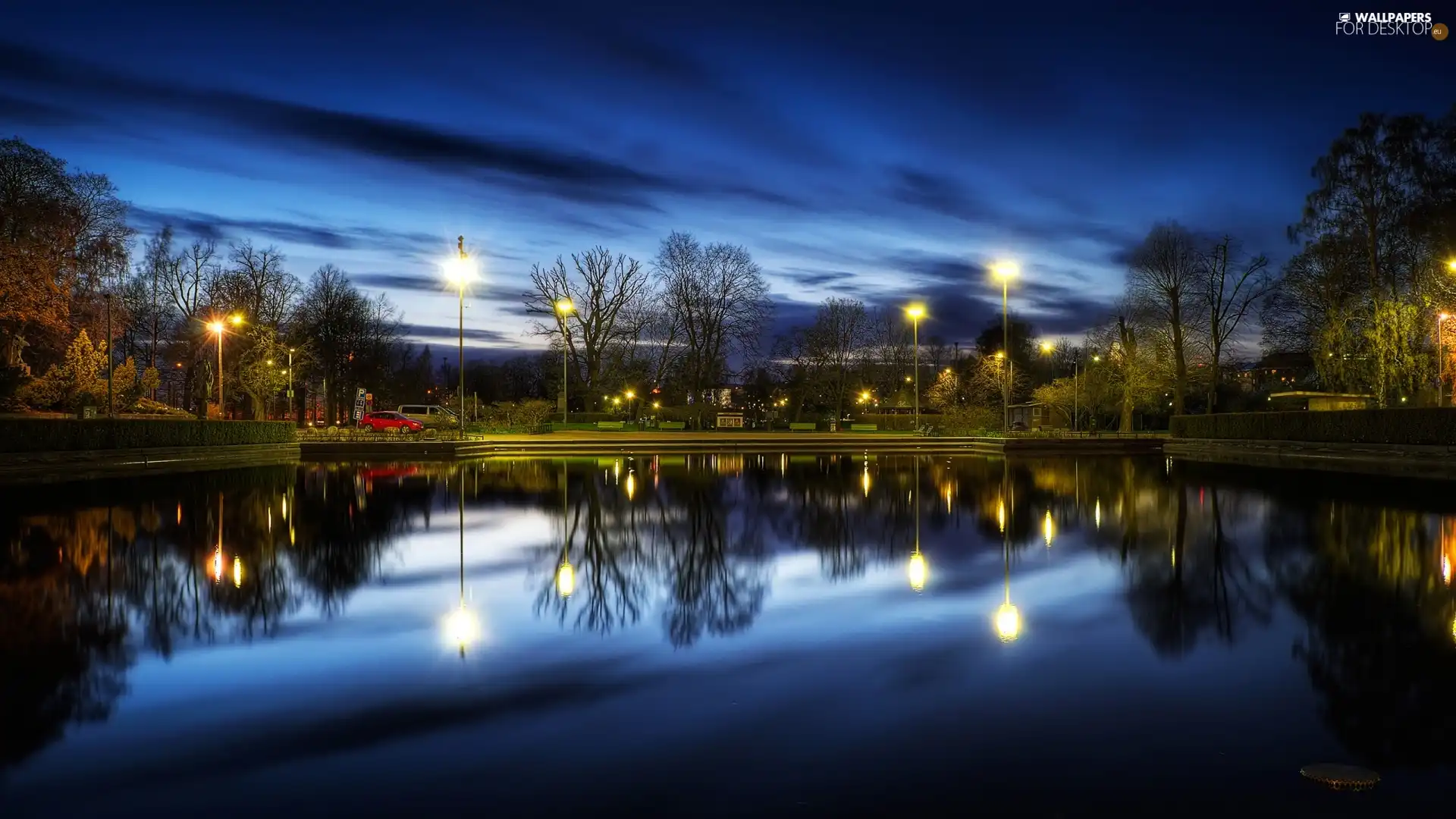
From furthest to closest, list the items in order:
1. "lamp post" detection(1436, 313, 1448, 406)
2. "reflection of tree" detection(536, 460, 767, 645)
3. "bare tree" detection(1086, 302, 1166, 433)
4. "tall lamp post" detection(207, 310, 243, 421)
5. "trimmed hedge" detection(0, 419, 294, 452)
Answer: "bare tree" detection(1086, 302, 1166, 433)
"tall lamp post" detection(207, 310, 243, 421)
"lamp post" detection(1436, 313, 1448, 406)
"trimmed hedge" detection(0, 419, 294, 452)
"reflection of tree" detection(536, 460, 767, 645)

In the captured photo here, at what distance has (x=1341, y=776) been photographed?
4.71m

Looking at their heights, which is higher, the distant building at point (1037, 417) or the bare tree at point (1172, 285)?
the bare tree at point (1172, 285)

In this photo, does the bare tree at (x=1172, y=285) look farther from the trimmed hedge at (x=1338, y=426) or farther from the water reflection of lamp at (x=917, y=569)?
the water reflection of lamp at (x=917, y=569)

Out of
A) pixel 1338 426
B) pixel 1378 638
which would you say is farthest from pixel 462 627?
pixel 1338 426

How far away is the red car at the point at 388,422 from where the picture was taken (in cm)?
5462

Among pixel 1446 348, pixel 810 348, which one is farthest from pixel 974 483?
pixel 810 348

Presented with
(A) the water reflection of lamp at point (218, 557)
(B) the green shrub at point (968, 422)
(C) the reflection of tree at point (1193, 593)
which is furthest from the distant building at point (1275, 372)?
(A) the water reflection of lamp at point (218, 557)

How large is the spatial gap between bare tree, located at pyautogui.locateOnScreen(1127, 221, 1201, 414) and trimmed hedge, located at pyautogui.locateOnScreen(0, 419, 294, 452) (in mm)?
43692

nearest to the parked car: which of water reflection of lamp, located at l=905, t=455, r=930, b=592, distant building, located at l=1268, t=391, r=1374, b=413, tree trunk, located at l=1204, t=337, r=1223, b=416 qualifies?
tree trunk, located at l=1204, t=337, r=1223, b=416

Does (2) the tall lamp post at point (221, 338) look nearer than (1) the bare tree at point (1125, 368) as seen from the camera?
Yes

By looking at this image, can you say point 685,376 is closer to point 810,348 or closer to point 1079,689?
point 810,348

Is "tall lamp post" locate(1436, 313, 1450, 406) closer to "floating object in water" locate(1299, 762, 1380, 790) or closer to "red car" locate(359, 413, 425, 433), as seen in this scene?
"floating object in water" locate(1299, 762, 1380, 790)

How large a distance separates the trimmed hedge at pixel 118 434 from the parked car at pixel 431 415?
1788 centimetres

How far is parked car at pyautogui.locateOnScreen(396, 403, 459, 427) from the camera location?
5573cm
